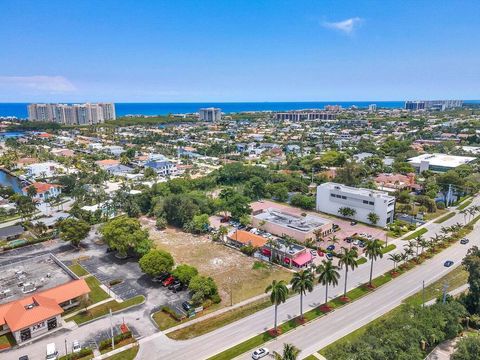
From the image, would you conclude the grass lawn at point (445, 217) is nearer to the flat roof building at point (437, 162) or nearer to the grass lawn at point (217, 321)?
the flat roof building at point (437, 162)

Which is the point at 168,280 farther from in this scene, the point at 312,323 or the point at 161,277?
the point at 312,323

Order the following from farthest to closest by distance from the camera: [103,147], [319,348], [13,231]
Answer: [103,147] → [13,231] → [319,348]

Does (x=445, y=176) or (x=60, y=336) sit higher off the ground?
(x=445, y=176)

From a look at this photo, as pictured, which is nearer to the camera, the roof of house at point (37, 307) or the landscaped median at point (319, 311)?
the landscaped median at point (319, 311)

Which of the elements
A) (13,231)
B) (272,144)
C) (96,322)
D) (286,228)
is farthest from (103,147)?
(96,322)

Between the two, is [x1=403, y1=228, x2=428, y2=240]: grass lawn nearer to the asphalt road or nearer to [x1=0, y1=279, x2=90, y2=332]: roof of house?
the asphalt road

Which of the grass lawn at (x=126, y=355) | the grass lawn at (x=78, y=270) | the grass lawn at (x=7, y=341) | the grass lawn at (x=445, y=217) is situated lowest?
the grass lawn at (x=78, y=270)

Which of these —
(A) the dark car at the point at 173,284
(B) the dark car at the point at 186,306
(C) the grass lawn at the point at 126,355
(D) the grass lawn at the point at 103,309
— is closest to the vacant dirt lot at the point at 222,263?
(B) the dark car at the point at 186,306

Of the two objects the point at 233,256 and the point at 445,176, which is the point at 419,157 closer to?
the point at 445,176
